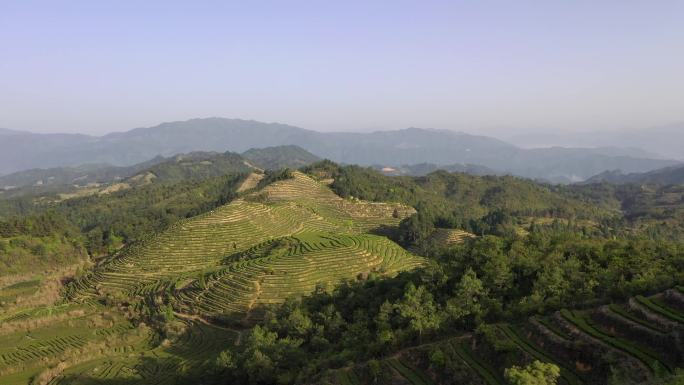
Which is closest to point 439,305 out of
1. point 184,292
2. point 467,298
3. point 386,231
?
point 467,298

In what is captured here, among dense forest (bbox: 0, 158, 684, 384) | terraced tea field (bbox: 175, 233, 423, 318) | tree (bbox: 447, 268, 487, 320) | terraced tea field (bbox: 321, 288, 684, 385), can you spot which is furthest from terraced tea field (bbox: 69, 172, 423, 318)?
terraced tea field (bbox: 321, 288, 684, 385)

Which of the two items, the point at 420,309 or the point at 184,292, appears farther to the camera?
the point at 184,292

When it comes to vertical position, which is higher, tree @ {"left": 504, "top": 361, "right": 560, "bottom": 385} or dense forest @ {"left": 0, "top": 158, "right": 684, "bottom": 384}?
tree @ {"left": 504, "top": 361, "right": 560, "bottom": 385}

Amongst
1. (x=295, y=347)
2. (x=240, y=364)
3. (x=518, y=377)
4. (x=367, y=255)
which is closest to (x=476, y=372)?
(x=518, y=377)

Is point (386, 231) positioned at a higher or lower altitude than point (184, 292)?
lower

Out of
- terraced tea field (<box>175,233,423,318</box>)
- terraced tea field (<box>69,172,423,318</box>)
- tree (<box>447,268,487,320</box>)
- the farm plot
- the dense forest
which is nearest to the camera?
the dense forest

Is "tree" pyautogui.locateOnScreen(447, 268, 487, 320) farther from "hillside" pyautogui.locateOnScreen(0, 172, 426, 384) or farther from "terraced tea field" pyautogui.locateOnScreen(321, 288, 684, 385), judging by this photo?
"hillside" pyautogui.locateOnScreen(0, 172, 426, 384)

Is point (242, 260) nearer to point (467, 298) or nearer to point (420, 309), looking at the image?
point (420, 309)

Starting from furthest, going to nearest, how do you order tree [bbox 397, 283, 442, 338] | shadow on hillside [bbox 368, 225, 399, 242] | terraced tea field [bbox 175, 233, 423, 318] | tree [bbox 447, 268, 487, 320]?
shadow on hillside [bbox 368, 225, 399, 242]
terraced tea field [bbox 175, 233, 423, 318]
tree [bbox 447, 268, 487, 320]
tree [bbox 397, 283, 442, 338]
